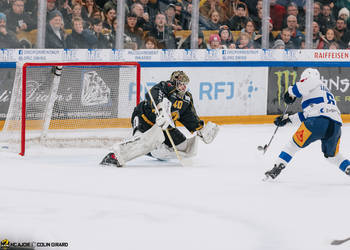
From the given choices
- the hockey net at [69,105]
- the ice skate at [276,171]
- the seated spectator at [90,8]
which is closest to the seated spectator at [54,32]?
the seated spectator at [90,8]

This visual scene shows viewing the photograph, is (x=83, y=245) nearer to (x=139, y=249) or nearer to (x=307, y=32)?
(x=139, y=249)

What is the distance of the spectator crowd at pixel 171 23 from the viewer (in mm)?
9008

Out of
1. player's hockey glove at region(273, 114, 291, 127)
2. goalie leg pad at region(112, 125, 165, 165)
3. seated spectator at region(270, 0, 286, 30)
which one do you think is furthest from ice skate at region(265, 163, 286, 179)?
seated spectator at region(270, 0, 286, 30)

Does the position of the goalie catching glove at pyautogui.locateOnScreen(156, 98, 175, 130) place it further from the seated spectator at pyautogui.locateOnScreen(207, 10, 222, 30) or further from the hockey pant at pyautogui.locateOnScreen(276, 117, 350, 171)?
the seated spectator at pyautogui.locateOnScreen(207, 10, 222, 30)

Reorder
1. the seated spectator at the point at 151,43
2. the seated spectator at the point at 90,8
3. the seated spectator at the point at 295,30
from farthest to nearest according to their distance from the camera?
the seated spectator at the point at 295,30
the seated spectator at the point at 151,43
the seated spectator at the point at 90,8

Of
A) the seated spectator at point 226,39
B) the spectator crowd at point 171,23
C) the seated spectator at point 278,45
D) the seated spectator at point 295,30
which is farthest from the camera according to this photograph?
the seated spectator at point 295,30

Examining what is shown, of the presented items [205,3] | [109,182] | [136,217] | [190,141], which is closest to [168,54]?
[205,3]

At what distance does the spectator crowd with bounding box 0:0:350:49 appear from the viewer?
9008 mm

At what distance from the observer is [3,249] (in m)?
4.41

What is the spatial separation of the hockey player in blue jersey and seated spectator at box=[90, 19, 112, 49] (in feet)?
11.2

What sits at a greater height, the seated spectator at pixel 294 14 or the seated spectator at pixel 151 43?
the seated spectator at pixel 294 14

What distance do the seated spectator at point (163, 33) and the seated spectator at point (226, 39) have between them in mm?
701

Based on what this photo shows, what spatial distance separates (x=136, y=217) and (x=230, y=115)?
4.94m

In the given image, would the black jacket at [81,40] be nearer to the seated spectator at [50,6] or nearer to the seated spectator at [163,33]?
the seated spectator at [50,6]
